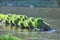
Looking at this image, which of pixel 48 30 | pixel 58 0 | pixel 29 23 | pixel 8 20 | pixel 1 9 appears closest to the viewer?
pixel 48 30

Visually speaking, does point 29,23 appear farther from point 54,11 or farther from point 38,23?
point 54,11

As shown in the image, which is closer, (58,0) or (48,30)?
(48,30)

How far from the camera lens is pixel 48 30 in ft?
116

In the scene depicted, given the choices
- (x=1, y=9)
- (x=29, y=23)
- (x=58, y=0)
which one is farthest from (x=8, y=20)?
(x=58, y=0)

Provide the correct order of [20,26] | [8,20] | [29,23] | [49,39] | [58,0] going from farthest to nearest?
[58,0], [8,20], [20,26], [29,23], [49,39]

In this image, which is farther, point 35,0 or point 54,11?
point 35,0

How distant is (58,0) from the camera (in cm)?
11844

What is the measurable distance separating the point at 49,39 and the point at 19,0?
389ft

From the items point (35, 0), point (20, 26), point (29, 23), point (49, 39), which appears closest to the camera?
point (49, 39)

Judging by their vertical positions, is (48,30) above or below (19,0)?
below

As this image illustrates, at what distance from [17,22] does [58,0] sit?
7653cm

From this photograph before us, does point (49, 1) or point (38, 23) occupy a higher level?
point (49, 1)

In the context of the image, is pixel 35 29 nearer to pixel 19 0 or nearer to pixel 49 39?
pixel 49 39

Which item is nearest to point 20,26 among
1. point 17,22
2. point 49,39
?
point 17,22
